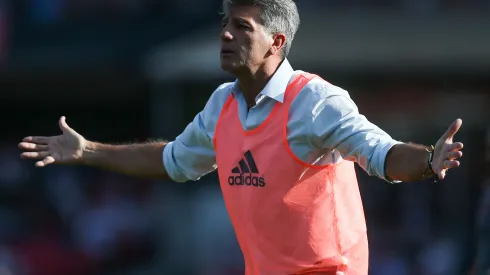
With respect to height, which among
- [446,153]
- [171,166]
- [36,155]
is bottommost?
[171,166]

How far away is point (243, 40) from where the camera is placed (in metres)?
5.40

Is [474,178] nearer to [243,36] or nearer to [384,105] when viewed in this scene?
[384,105]

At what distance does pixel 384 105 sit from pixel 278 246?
9.79 meters

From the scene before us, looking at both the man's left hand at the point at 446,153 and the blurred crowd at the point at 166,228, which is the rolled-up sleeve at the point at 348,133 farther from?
the blurred crowd at the point at 166,228

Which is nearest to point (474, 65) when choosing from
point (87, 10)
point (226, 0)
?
point (87, 10)

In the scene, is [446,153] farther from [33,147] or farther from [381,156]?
[33,147]

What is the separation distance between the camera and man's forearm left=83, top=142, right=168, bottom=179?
238 inches

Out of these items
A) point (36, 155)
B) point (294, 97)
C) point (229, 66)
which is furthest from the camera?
point (36, 155)

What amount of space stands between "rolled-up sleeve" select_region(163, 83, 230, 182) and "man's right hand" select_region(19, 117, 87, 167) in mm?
451

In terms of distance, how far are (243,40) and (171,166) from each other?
0.94 metres

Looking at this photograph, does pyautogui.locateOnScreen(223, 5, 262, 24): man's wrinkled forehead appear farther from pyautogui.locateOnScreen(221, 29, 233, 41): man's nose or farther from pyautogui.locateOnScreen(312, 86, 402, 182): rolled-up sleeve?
pyautogui.locateOnScreen(312, 86, 402, 182): rolled-up sleeve

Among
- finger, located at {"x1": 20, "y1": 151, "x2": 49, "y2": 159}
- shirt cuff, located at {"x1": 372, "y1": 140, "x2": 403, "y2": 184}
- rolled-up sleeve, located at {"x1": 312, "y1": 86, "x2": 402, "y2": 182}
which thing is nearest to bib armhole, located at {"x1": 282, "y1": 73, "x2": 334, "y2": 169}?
rolled-up sleeve, located at {"x1": 312, "y1": 86, "x2": 402, "y2": 182}

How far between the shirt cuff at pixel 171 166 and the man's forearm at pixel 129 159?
0.09 ft

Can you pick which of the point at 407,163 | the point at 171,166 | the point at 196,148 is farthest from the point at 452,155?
the point at 171,166
